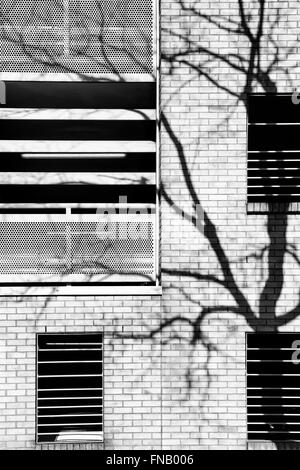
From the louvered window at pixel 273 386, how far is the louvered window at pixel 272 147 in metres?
2.05

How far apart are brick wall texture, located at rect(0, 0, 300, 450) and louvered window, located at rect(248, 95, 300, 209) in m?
0.21

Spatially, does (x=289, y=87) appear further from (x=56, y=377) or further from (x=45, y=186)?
(x=56, y=377)

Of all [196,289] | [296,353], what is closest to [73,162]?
[196,289]

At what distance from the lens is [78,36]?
6.75 metres

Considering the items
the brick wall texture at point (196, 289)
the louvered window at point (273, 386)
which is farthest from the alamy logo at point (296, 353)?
the brick wall texture at point (196, 289)

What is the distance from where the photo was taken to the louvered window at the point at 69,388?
6.84m

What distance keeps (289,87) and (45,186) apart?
3738 mm

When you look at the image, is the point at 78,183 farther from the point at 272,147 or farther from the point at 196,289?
the point at 272,147

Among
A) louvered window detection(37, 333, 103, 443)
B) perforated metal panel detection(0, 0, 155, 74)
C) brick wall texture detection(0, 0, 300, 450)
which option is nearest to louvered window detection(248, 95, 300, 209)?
brick wall texture detection(0, 0, 300, 450)

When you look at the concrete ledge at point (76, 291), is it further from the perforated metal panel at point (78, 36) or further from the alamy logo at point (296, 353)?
the perforated metal panel at point (78, 36)

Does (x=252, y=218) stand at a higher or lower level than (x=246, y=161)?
lower

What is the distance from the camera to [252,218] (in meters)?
6.75

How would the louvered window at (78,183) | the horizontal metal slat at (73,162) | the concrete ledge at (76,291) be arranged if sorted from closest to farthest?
1. the concrete ledge at (76,291)
2. the louvered window at (78,183)
3. the horizontal metal slat at (73,162)
